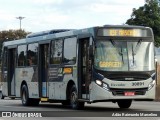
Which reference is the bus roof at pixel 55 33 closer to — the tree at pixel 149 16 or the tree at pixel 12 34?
the tree at pixel 149 16

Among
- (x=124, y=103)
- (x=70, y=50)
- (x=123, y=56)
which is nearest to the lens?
(x=123, y=56)

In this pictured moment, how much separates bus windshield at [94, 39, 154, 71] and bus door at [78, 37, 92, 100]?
585mm

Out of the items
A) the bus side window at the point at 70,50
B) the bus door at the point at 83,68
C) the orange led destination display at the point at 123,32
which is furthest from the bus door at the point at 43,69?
the orange led destination display at the point at 123,32

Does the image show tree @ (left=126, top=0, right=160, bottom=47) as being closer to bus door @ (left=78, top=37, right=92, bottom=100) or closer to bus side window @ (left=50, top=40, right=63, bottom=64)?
bus side window @ (left=50, top=40, right=63, bottom=64)

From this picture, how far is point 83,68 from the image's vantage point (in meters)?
A: 21.2

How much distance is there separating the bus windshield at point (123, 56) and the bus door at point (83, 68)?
585 mm

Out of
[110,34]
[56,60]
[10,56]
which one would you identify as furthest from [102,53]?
[10,56]

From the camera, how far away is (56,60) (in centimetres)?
2356

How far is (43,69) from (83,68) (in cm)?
413

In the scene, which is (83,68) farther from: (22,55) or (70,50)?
(22,55)

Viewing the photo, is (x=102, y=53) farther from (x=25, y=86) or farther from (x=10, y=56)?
(x=10, y=56)

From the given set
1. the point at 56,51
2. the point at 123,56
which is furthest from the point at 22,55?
the point at 123,56

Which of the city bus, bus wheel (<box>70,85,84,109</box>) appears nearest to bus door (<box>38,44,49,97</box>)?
the city bus

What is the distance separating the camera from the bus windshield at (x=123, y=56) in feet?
66.8
